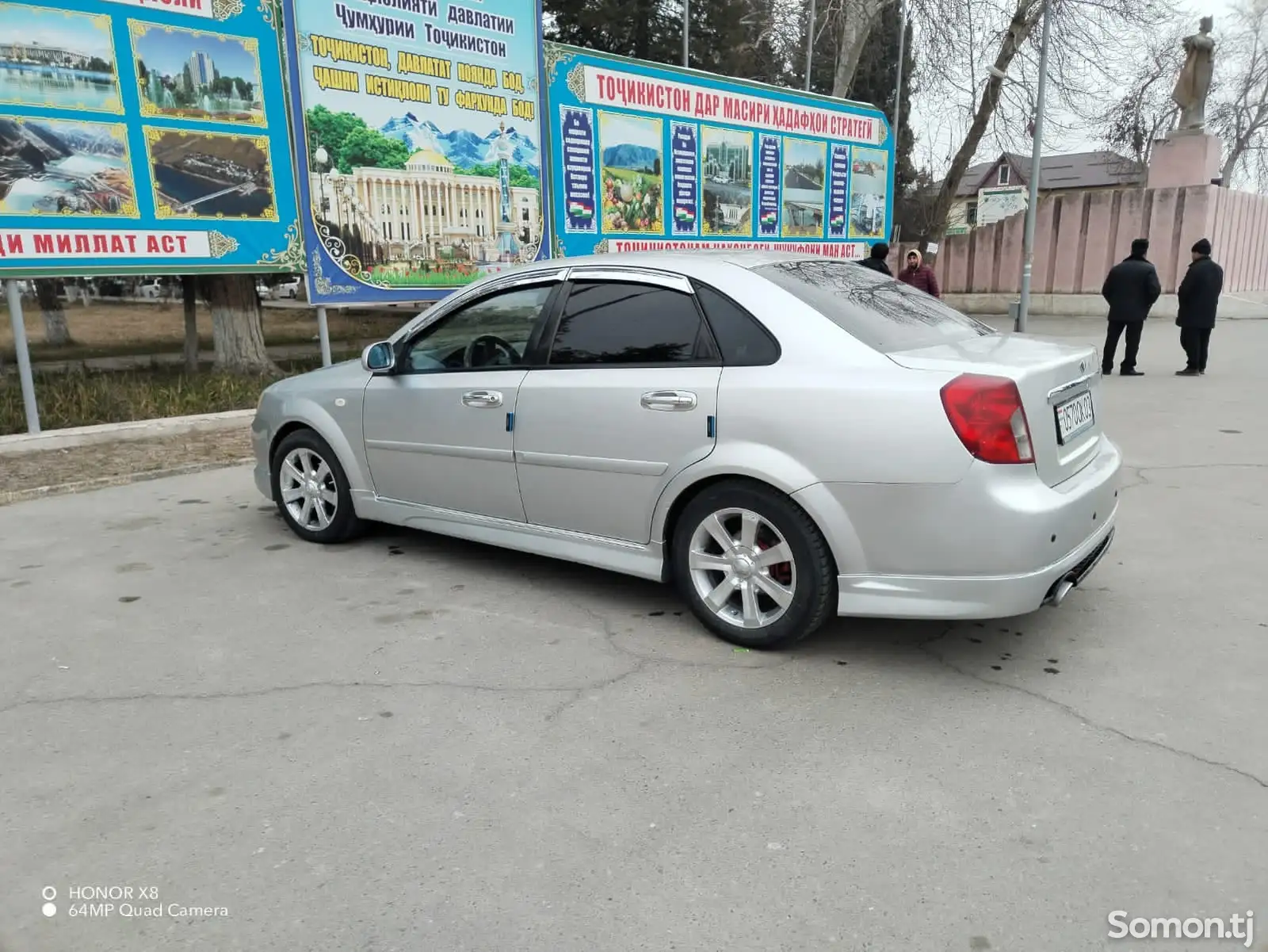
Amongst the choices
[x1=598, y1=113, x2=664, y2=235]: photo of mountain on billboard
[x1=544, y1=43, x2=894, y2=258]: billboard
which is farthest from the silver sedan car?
[x1=598, y1=113, x2=664, y2=235]: photo of mountain on billboard

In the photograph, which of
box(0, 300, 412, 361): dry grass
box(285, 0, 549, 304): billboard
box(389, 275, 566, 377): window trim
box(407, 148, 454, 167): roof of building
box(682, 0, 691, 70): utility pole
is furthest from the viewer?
box(0, 300, 412, 361): dry grass

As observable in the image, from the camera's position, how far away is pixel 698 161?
12.6 metres

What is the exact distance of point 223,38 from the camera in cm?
859

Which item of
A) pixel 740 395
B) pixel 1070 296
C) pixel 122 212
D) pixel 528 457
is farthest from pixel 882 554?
pixel 1070 296

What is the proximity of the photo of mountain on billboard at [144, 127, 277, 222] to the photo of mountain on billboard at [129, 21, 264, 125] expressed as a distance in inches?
8.1

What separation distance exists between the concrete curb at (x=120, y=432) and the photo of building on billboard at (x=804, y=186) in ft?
28.3

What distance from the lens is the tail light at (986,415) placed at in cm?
331

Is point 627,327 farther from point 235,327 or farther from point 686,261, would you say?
point 235,327

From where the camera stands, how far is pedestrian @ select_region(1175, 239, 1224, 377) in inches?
455

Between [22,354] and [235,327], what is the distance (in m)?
3.13

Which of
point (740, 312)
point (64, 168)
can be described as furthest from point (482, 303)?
point (64, 168)

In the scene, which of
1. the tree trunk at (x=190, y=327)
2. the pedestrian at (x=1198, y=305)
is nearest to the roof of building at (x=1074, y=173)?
the pedestrian at (x=1198, y=305)

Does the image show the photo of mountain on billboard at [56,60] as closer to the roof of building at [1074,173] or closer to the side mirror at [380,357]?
the side mirror at [380,357]

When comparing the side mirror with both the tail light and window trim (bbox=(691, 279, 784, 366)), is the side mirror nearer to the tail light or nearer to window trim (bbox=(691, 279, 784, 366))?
window trim (bbox=(691, 279, 784, 366))
